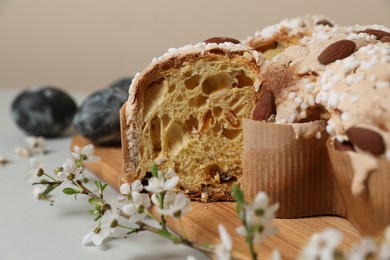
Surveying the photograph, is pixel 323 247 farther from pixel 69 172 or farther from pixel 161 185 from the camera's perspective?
pixel 69 172

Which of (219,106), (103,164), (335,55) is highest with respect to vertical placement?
(335,55)

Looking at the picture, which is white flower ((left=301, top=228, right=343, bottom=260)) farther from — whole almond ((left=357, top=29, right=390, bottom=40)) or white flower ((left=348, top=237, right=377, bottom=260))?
whole almond ((left=357, top=29, right=390, bottom=40))

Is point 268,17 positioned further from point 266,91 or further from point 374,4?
point 266,91

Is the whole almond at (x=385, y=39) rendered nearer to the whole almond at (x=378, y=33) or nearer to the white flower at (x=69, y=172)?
the whole almond at (x=378, y=33)

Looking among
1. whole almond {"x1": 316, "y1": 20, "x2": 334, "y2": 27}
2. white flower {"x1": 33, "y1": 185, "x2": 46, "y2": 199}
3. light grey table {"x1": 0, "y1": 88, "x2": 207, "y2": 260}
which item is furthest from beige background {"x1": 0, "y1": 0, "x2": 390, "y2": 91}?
white flower {"x1": 33, "y1": 185, "x2": 46, "y2": 199}

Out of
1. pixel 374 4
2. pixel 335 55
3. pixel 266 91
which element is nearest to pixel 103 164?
pixel 266 91

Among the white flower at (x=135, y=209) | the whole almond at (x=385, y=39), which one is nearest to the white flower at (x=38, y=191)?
the white flower at (x=135, y=209)
